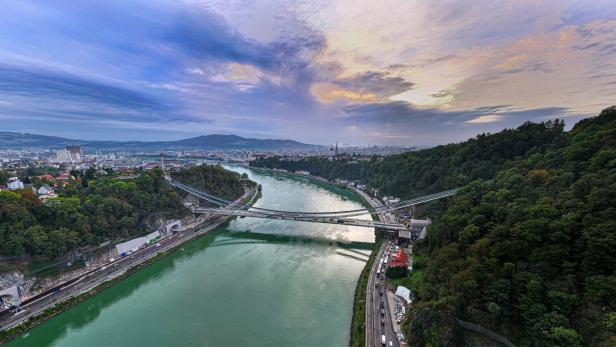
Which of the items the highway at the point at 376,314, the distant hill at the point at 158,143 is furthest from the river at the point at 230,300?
the distant hill at the point at 158,143

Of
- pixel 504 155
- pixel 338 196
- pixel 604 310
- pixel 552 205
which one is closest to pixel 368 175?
pixel 338 196

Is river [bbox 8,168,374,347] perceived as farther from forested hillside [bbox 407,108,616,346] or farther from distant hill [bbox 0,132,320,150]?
distant hill [bbox 0,132,320,150]

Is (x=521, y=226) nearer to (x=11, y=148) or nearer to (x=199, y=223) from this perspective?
(x=199, y=223)

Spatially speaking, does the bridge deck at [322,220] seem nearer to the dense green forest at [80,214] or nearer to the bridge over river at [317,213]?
the bridge over river at [317,213]

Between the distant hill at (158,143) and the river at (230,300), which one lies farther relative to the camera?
the distant hill at (158,143)

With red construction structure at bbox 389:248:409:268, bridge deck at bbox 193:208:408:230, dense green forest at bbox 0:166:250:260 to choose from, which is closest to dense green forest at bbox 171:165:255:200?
dense green forest at bbox 0:166:250:260

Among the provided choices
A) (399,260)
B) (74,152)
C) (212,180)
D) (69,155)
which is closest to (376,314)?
(399,260)
